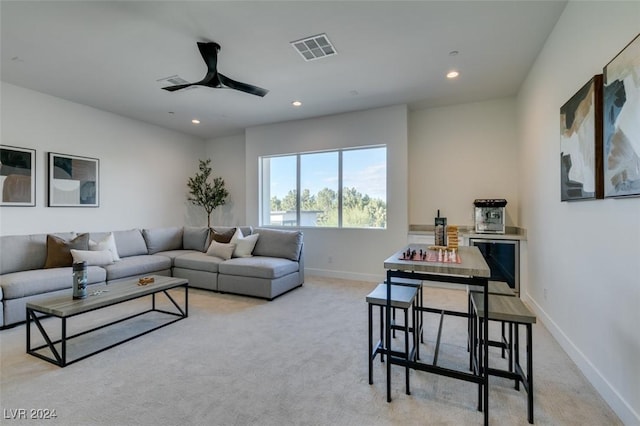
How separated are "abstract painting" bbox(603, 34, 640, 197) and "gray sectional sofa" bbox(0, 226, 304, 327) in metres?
3.42

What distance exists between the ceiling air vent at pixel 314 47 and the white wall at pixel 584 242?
2.08m

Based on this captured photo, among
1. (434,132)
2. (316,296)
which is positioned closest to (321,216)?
(316,296)

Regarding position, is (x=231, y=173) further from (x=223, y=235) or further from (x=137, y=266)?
(x=137, y=266)

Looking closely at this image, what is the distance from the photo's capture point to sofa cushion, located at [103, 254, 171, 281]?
13.0ft

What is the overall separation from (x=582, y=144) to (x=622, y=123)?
55 centimetres

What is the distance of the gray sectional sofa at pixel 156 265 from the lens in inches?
127

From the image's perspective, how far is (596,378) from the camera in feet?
6.54

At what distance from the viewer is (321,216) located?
18.2 ft

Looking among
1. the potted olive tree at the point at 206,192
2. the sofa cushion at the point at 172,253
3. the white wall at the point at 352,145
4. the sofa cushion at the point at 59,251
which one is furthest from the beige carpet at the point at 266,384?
the potted olive tree at the point at 206,192

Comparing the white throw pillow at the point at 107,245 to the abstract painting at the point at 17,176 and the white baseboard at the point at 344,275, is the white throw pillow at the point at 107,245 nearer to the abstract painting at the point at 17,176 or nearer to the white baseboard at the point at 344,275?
the abstract painting at the point at 17,176

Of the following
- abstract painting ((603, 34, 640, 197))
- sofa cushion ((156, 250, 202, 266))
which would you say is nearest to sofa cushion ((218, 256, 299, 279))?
sofa cushion ((156, 250, 202, 266))

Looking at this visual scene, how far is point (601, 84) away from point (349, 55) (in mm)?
2212

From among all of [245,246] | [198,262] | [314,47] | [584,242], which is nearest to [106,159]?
[198,262]

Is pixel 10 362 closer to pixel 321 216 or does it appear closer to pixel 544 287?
pixel 321 216
